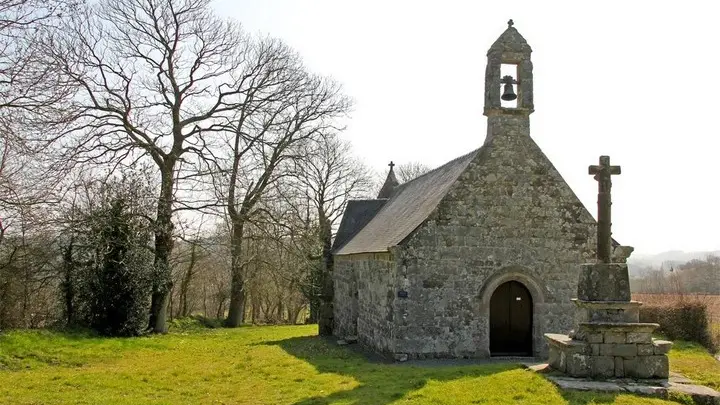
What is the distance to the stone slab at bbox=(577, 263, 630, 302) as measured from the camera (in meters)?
9.87

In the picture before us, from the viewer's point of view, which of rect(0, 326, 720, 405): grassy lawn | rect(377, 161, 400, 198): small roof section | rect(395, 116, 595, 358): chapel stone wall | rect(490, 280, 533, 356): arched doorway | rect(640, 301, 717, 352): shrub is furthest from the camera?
rect(377, 161, 400, 198): small roof section

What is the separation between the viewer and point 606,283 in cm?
995

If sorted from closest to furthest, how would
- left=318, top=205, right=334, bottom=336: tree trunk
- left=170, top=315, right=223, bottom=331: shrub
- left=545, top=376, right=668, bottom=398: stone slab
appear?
left=545, top=376, right=668, bottom=398: stone slab
left=318, top=205, right=334, bottom=336: tree trunk
left=170, top=315, right=223, bottom=331: shrub

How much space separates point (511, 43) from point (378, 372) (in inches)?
352

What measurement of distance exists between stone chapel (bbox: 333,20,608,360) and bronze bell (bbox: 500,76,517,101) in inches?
1.0

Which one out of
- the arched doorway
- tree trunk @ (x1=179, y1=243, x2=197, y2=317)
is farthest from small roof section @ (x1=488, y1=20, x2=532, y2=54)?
tree trunk @ (x1=179, y1=243, x2=197, y2=317)

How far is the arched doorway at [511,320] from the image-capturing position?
14938mm

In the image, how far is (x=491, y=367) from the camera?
11.3m

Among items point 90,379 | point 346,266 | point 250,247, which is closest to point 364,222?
point 346,266

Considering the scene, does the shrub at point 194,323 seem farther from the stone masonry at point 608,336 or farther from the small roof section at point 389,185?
the stone masonry at point 608,336

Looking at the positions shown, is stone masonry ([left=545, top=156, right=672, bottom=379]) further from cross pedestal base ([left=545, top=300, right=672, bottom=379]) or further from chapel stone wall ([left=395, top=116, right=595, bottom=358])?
chapel stone wall ([left=395, top=116, right=595, bottom=358])

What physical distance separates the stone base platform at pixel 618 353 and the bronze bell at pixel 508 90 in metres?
7.40

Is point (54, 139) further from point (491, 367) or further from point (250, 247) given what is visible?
point (491, 367)

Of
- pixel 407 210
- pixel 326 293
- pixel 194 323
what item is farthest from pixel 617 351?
pixel 194 323
